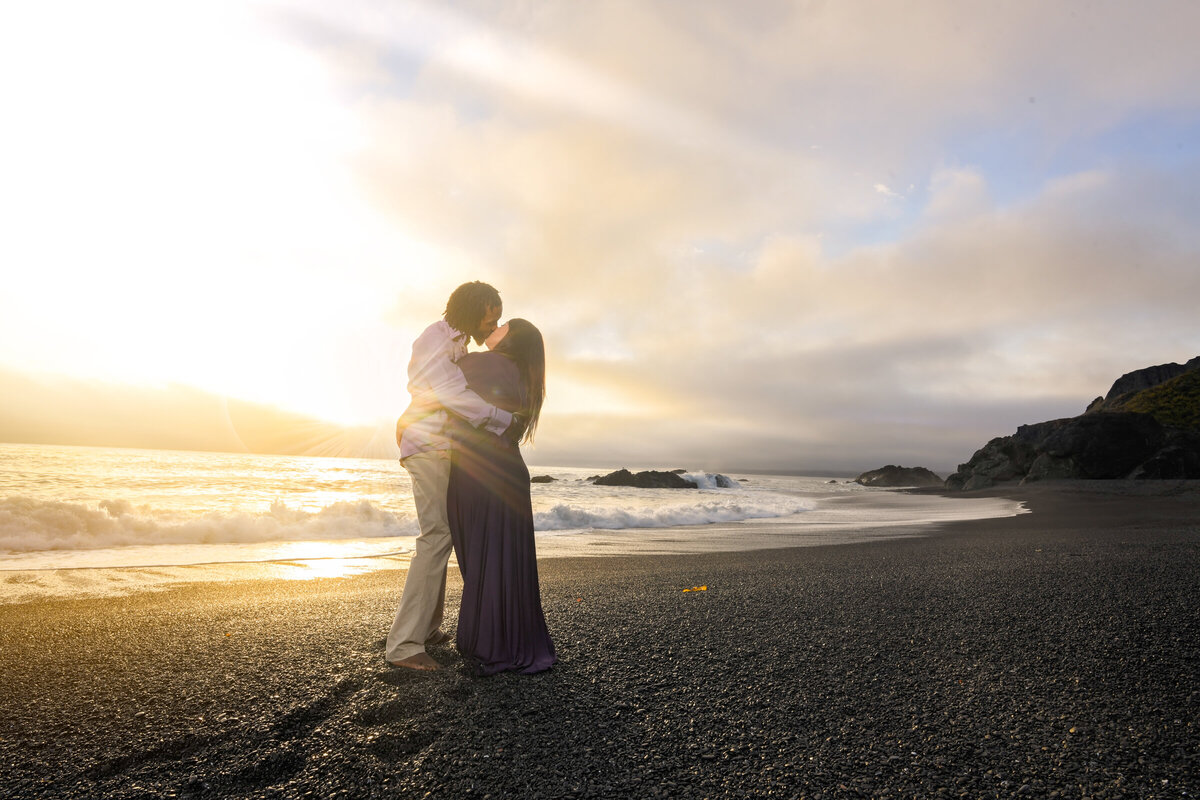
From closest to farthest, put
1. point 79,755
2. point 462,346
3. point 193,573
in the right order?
point 79,755 < point 462,346 < point 193,573

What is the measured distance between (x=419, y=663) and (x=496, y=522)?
3.06 feet

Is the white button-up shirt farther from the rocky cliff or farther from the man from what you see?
the rocky cliff

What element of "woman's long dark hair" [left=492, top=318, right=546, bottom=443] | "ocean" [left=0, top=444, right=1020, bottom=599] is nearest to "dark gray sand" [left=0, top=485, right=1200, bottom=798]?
"woman's long dark hair" [left=492, top=318, right=546, bottom=443]

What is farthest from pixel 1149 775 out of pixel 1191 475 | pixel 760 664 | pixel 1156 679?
pixel 1191 475

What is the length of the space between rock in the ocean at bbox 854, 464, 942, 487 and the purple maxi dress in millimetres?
70533

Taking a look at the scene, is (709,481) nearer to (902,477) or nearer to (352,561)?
(902,477)

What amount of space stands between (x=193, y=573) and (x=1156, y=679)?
9147mm

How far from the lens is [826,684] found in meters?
3.09

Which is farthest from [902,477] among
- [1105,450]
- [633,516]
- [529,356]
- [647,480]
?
[529,356]

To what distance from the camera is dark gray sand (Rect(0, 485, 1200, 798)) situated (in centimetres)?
217

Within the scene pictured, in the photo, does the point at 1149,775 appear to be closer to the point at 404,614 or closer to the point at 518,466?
the point at 518,466

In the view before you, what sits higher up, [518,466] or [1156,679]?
[518,466]

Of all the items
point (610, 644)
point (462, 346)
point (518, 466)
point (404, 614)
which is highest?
point (462, 346)

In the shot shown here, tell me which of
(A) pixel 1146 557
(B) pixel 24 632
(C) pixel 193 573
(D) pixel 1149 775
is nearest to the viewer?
(D) pixel 1149 775
